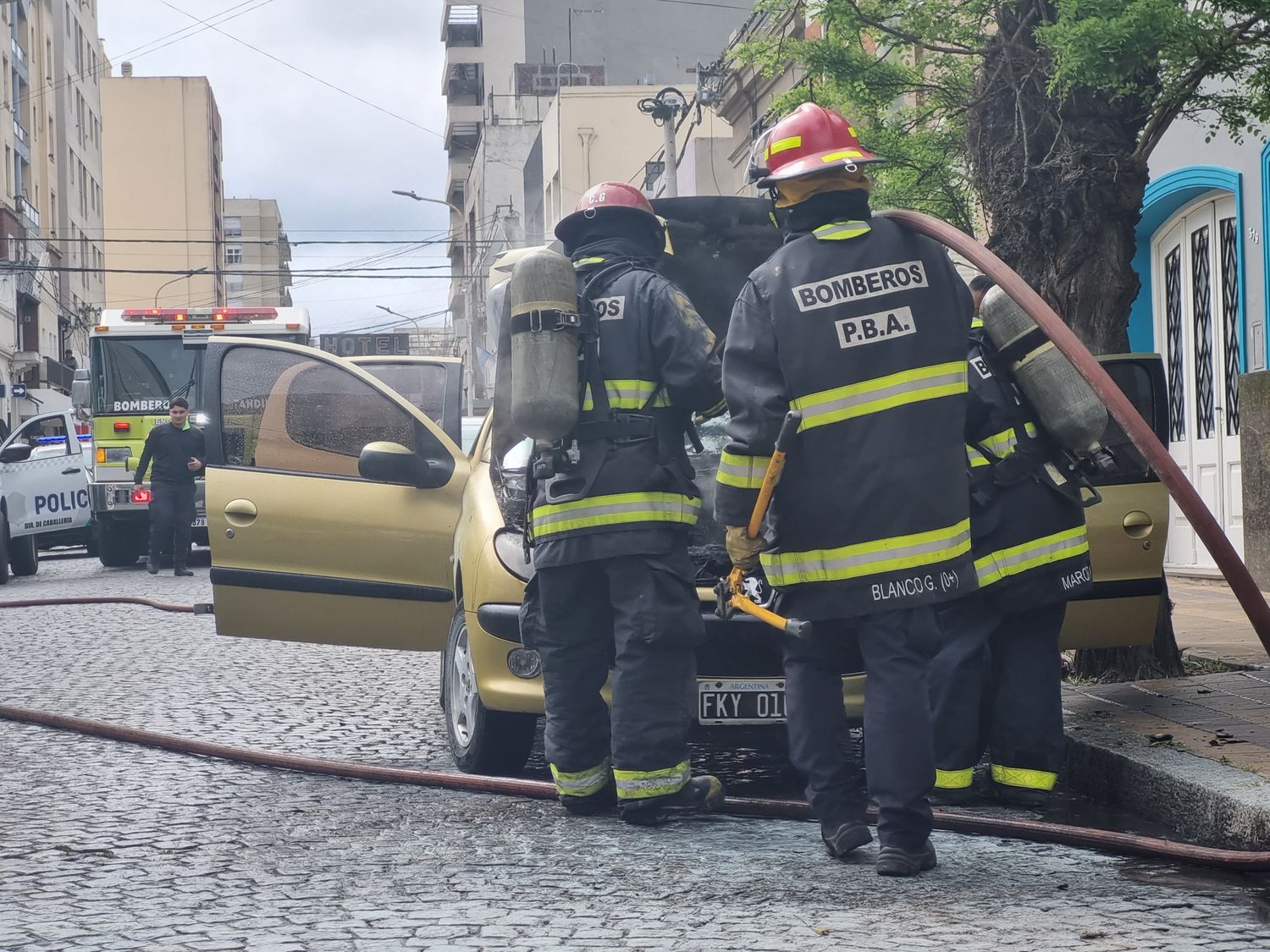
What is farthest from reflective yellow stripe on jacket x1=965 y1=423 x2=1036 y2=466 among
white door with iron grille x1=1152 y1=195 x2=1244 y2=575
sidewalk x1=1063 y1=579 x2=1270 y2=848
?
white door with iron grille x1=1152 y1=195 x2=1244 y2=575

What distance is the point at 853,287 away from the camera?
4527 millimetres

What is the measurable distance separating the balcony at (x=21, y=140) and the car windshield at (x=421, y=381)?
1824 inches

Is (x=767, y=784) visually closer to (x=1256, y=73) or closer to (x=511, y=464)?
(x=511, y=464)

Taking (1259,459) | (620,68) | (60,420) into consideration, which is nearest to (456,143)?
(620,68)

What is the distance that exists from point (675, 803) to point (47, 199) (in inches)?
2305

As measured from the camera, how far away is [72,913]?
4.08 m

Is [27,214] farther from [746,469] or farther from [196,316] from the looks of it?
[746,469]

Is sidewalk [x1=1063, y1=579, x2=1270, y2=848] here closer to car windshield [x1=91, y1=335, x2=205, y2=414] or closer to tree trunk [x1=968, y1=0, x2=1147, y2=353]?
Result: tree trunk [x1=968, y1=0, x2=1147, y2=353]

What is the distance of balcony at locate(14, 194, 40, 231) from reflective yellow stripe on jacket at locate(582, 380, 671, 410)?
155 feet

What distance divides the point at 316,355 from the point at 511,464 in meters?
1.00

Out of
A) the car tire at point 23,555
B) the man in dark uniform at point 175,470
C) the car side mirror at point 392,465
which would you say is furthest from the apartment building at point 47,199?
the car side mirror at point 392,465

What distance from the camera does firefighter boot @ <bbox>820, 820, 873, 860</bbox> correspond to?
4.48m

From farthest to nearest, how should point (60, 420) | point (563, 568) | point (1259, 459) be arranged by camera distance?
point (60, 420), point (1259, 459), point (563, 568)

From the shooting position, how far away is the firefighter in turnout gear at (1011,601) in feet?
17.3
